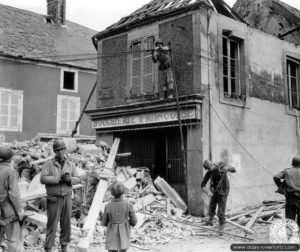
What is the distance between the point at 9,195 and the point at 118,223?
1.61m

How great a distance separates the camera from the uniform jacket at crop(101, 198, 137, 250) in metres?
5.82

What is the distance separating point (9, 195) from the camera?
578 centimetres

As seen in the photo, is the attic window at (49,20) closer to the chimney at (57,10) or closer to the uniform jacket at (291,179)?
the chimney at (57,10)

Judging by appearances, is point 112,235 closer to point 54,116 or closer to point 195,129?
point 195,129

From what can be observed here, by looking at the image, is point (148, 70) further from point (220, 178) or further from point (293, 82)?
point (293, 82)

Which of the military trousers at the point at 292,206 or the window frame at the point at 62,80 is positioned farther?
the window frame at the point at 62,80

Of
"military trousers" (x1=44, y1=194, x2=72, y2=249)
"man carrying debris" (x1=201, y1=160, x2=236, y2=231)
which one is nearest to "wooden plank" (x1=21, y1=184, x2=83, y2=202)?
"military trousers" (x1=44, y1=194, x2=72, y2=249)

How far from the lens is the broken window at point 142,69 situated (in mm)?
13023

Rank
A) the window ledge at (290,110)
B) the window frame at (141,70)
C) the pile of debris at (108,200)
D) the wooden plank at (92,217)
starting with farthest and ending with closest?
the window ledge at (290,110), the window frame at (141,70), the pile of debris at (108,200), the wooden plank at (92,217)

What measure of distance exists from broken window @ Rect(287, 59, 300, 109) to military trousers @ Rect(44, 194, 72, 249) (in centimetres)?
1059

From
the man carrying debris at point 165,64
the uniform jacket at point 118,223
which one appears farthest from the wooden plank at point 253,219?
the uniform jacket at point 118,223

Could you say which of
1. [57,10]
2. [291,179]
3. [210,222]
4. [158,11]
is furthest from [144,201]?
[57,10]

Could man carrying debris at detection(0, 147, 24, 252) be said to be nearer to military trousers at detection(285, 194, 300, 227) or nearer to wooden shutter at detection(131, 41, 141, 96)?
military trousers at detection(285, 194, 300, 227)

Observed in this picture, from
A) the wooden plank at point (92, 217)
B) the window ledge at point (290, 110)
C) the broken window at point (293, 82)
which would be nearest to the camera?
the wooden plank at point (92, 217)
